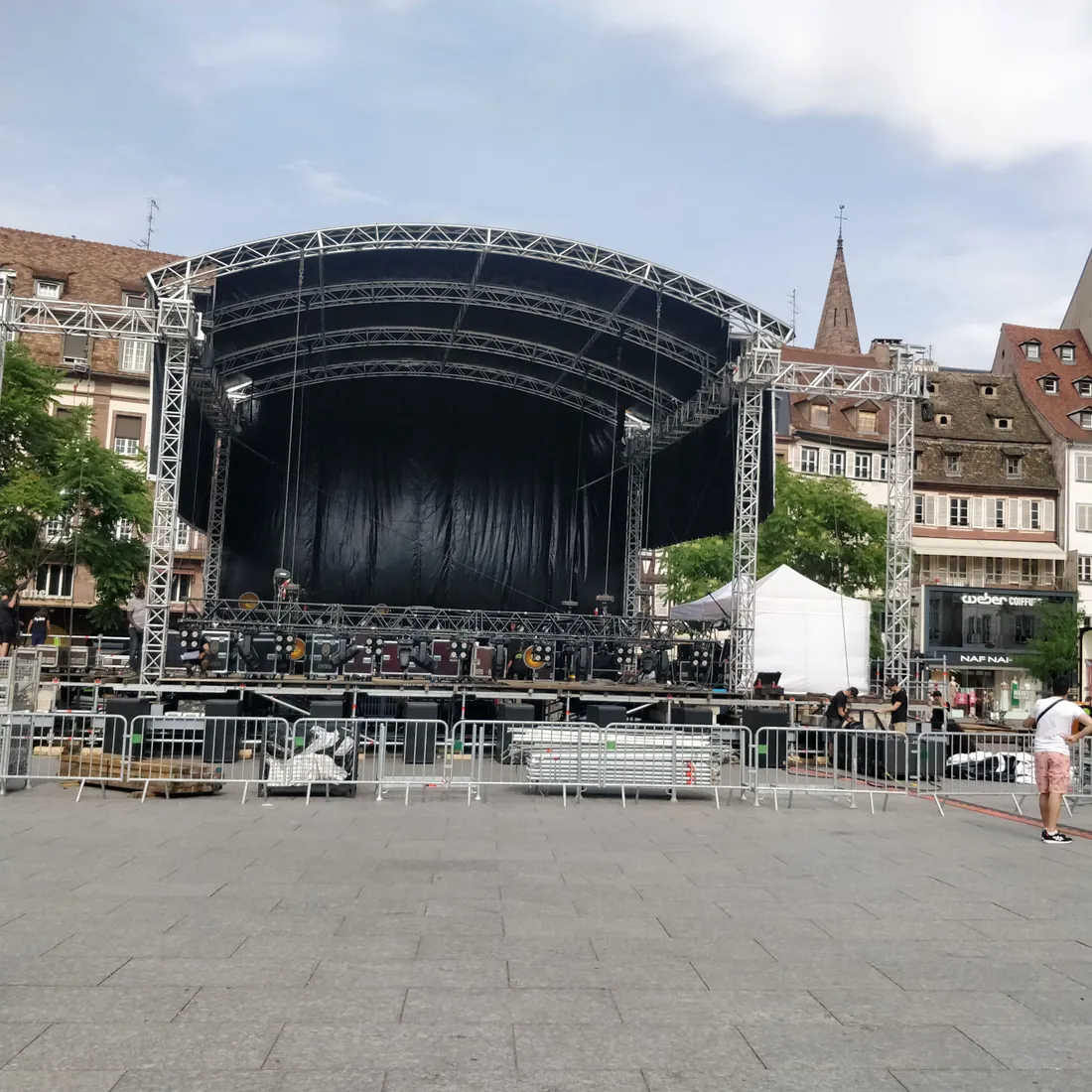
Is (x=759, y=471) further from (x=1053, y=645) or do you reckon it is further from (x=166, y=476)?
(x=1053, y=645)

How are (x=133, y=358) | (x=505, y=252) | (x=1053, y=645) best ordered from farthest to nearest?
(x=133, y=358), (x=1053, y=645), (x=505, y=252)

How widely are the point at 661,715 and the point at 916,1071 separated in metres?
18.3

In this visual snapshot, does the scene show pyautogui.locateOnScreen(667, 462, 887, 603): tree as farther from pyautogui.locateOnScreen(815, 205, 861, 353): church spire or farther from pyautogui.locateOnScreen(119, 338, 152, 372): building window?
pyautogui.locateOnScreen(815, 205, 861, 353): church spire

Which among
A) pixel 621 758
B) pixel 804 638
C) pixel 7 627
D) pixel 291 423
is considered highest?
pixel 291 423

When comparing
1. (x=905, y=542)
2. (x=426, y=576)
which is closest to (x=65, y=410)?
(x=426, y=576)

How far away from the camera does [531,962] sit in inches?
240

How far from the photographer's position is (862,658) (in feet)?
93.5

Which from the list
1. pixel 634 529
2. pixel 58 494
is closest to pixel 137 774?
pixel 58 494

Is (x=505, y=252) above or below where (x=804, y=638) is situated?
above

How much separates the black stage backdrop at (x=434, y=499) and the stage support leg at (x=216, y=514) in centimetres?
31

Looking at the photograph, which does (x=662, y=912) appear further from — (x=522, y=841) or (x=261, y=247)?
(x=261, y=247)

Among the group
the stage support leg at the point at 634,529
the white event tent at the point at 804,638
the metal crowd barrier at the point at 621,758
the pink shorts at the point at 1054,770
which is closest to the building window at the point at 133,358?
the stage support leg at the point at 634,529

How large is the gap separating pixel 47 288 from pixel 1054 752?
Result: 4580 cm

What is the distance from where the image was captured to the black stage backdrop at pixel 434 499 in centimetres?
3206
